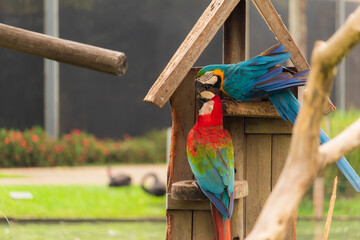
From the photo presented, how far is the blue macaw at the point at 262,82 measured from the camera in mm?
1892

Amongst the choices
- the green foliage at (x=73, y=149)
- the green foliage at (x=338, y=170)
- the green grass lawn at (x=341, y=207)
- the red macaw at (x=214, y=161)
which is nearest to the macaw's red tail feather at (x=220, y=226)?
the red macaw at (x=214, y=161)

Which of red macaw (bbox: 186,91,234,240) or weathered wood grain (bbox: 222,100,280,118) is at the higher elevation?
weathered wood grain (bbox: 222,100,280,118)

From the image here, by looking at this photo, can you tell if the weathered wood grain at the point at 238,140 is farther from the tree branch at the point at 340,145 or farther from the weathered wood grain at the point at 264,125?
the tree branch at the point at 340,145

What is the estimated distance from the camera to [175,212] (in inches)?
82.0

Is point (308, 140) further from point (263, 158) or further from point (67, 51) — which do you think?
point (263, 158)

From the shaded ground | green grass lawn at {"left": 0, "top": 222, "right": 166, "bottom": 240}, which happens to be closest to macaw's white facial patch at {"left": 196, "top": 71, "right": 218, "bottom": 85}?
green grass lawn at {"left": 0, "top": 222, "right": 166, "bottom": 240}

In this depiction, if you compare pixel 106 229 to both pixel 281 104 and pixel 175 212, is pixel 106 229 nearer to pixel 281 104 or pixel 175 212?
pixel 175 212

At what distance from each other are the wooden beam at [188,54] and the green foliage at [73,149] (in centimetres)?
608

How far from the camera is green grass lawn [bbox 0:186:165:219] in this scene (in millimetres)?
5539

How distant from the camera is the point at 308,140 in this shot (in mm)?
962

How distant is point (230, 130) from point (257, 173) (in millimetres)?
208

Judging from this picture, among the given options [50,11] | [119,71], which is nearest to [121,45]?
[50,11]

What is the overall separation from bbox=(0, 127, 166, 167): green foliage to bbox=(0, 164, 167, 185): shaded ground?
17cm

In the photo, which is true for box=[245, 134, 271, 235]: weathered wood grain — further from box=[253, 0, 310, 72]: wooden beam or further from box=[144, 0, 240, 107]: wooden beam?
box=[144, 0, 240, 107]: wooden beam
